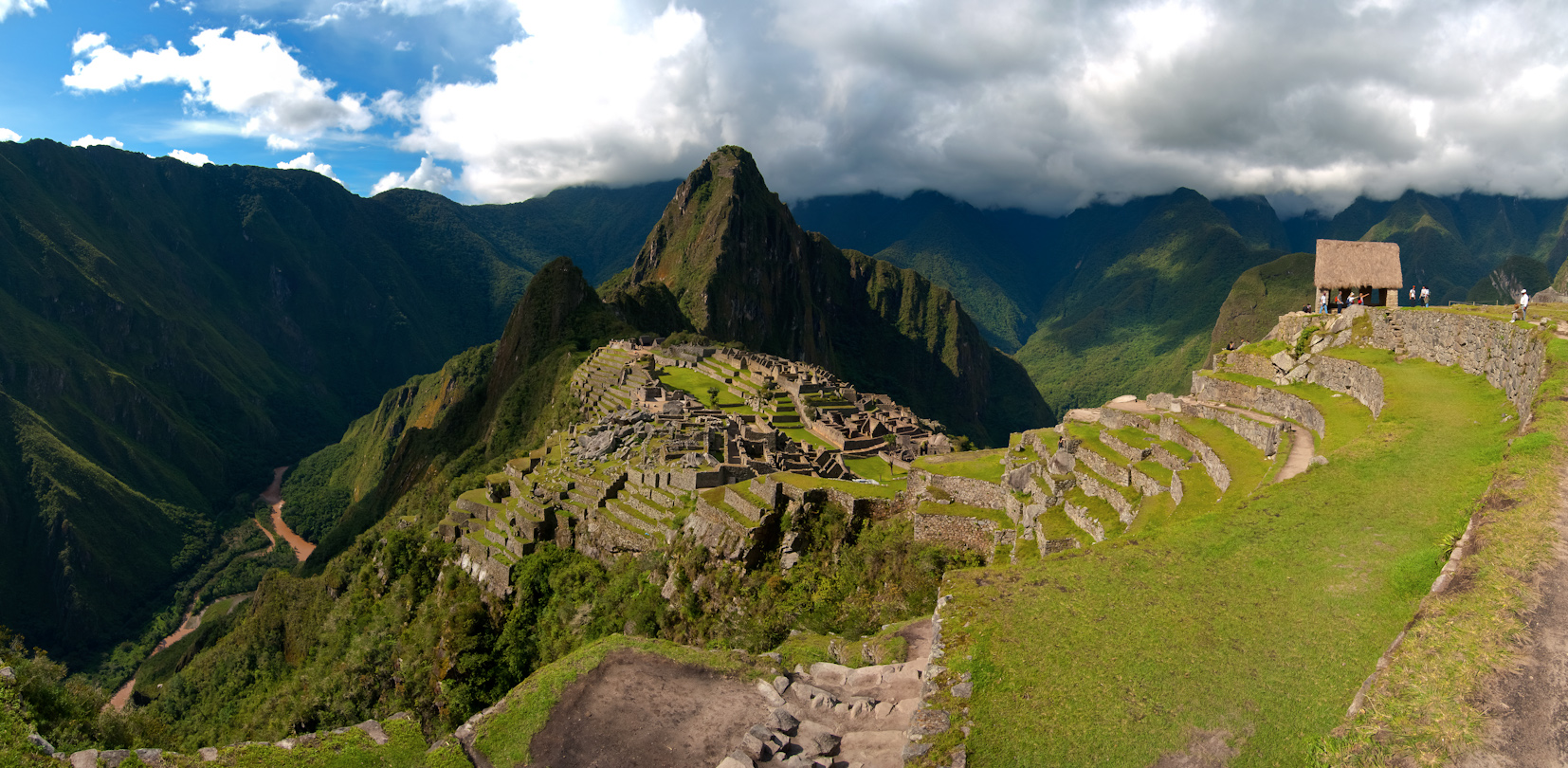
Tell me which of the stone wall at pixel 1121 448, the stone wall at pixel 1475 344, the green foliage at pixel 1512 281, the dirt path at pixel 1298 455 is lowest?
the stone wall at pixel 1121 448

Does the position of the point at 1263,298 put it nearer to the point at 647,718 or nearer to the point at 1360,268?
the point at 1360,268

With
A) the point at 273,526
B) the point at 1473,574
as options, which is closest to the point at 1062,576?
the point at 1473,574

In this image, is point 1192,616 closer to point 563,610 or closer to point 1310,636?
point 1310,636

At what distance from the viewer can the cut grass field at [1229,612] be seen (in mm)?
10117

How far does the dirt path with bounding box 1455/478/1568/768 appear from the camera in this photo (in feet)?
26.8

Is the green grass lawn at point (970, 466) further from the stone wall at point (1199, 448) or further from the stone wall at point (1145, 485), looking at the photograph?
the stone wall at point (1199, 448)

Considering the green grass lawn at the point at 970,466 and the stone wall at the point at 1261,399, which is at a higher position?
the stone wall at the point at 1261,399

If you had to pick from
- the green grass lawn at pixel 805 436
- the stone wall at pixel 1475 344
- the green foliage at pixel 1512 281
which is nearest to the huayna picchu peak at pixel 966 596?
the stone wall at pixel 1475 344

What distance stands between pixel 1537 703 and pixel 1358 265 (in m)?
29.1

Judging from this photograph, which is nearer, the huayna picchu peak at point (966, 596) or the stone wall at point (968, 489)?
the huayna picchu peak at point (966, 596)

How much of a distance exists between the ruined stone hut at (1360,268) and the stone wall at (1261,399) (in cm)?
770

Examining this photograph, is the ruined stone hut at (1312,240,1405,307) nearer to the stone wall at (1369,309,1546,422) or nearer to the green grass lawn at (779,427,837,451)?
the stone wall at (1369,309,1546,422)

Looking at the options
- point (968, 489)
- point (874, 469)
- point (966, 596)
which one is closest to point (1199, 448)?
point (968, 489)

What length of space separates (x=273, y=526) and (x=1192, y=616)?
567ft
